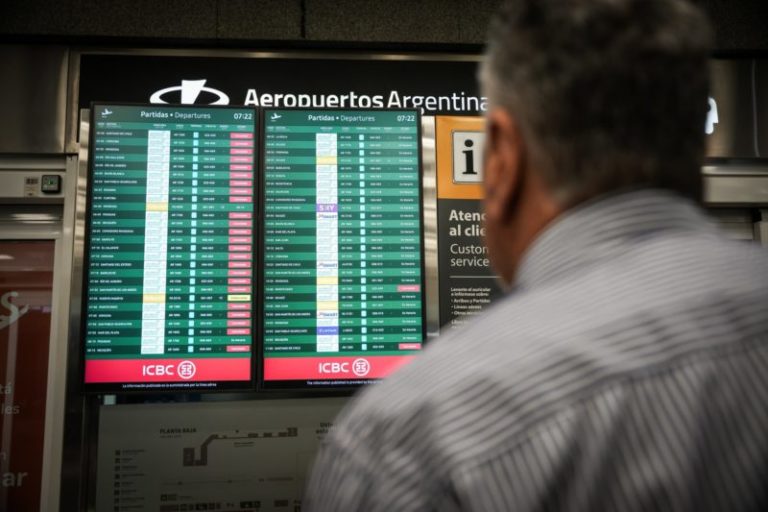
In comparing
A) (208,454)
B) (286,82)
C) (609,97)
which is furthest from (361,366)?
(609,97)

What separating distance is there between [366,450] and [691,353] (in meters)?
0.30

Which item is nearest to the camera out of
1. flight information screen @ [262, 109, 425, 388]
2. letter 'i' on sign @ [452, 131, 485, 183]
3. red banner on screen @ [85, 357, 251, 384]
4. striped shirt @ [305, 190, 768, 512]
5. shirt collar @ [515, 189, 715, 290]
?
striped shirt @ [305, 190, 768, 512]

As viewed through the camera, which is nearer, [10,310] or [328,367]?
[328,367]

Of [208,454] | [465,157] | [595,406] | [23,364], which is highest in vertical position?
[465,157]

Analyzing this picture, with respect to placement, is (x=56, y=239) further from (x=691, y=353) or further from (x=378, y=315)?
(x=691, y=353)

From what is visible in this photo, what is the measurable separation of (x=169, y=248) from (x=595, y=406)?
198 centimetres

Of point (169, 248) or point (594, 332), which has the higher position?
point (169, 248)

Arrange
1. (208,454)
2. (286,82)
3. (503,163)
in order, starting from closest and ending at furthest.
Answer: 1. (503,163)
2. (208,454)
3. (286,82)

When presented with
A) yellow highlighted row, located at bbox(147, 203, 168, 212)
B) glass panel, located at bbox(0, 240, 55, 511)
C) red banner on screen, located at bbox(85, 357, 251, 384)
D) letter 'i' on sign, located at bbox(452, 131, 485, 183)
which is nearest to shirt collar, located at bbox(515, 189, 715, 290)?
red banner on screen, located at bbox(85, 357, 251, 384)

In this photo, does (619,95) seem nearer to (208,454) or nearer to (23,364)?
(208,454)

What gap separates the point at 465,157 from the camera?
2.62 m

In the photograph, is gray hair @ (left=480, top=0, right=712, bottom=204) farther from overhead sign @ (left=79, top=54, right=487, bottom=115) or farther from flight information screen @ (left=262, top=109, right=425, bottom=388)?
overhead sign @ (left=79, top=54, right=487, bottom=115)

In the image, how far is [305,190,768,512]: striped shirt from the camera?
492 millimetres

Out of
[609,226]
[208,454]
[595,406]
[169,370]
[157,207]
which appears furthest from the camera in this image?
[208,454]
